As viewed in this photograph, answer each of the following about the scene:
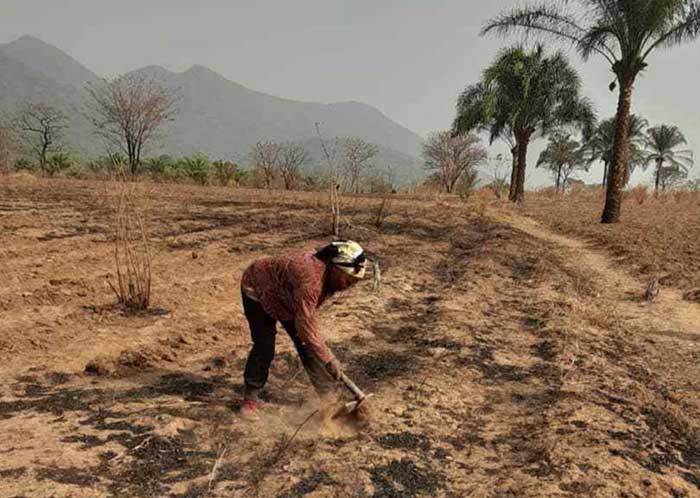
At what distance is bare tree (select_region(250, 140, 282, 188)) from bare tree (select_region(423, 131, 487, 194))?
A: 12939 millimetres

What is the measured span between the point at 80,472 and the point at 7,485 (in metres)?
0.30

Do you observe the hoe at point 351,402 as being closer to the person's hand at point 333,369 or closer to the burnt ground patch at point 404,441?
the person's hand at point 333,369

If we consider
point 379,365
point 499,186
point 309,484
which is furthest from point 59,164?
point 309,484

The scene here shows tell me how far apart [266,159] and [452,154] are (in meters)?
18.2

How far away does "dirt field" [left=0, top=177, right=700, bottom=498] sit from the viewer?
2.69m

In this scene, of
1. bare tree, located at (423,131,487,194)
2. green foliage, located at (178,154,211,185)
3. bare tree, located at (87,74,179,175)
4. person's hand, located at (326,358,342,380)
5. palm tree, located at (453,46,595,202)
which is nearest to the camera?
person's hand, located at (326,358,342,380)

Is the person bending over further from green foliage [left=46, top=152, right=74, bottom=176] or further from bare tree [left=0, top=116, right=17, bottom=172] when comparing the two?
green foliage [left=46, top=152, right=74, bottom=176]

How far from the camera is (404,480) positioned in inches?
107

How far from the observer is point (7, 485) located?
2420 mm

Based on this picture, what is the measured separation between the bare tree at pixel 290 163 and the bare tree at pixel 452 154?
38.5 feet

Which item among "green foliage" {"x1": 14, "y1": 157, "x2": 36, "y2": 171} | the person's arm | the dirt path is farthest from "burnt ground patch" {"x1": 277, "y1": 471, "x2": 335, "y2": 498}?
"green foliage" {"x1": 14, "y1": 157, "x2": 36, "y2": 171}

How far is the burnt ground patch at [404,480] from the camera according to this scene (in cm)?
262

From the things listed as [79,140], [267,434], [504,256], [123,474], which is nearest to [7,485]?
[123,474]

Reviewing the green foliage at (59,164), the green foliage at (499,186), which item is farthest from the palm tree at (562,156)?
the green foliage at (59,164)
